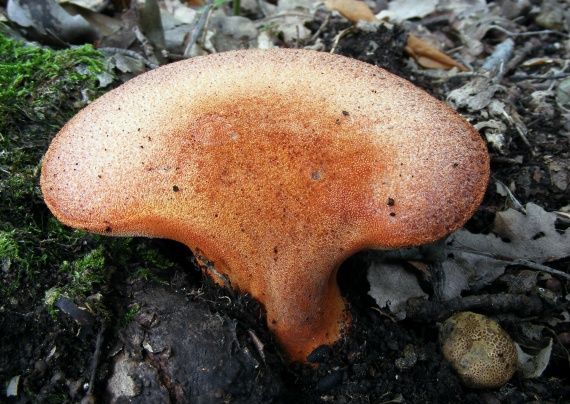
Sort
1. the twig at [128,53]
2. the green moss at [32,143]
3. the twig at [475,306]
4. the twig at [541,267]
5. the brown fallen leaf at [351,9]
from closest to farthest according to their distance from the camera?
the green moss at [32,143], the twig at [475,306], the twig at [541,267], the twig at [128,53], the brown fallen leaf at [351,9]

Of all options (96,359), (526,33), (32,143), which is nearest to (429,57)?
(526,33)

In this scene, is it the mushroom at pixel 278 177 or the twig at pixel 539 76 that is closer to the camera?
the mushroom at pixel 278 177

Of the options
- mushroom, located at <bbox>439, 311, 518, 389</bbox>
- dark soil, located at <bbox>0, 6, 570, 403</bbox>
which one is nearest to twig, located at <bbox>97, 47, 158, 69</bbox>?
dark soil, located at <bbox>0, 6, 570, 403</bbox>

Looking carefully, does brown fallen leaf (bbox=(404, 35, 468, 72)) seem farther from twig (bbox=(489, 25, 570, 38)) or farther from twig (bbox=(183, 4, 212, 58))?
twig (bbox=(183, 4, 212, 58))

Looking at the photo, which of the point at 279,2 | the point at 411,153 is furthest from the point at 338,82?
the point at 279,2

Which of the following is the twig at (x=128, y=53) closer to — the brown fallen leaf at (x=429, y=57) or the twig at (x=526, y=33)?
the brown fallen leaf at (x=429, y=57)

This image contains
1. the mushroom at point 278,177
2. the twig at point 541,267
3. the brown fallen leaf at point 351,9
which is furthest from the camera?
the brown fallen leaf at point 351,9

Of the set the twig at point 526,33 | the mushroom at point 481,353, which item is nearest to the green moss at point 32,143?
A: the mushroom at point 481,353
